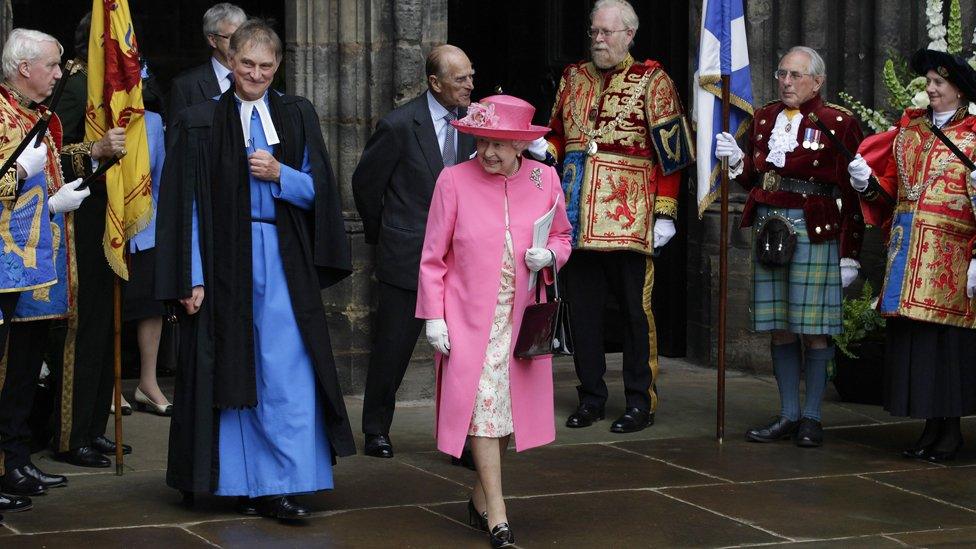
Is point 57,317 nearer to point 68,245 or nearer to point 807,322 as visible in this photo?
point 68,245

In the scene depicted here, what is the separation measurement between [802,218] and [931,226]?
58cm

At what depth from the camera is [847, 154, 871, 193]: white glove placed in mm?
7605

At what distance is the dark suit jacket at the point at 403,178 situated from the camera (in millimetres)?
7699

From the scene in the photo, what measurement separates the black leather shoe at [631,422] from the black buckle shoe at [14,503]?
9.60 ft

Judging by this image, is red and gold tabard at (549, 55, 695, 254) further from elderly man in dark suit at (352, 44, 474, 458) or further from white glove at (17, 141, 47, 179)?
white glove at (17, 141, 47, 179)

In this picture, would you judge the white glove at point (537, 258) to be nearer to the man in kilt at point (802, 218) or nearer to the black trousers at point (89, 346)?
the man in kilt at point (802, 218)

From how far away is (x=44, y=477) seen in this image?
275 inches

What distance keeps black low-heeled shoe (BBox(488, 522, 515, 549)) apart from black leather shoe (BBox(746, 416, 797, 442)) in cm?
233

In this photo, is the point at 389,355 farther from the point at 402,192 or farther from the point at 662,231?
the point at 662,231

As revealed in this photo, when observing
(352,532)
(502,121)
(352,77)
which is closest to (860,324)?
(352,77)

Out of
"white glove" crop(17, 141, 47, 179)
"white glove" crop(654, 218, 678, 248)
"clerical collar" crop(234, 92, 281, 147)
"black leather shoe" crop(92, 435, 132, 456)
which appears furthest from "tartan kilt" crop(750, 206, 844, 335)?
"white glove" crop(17, 141, 47, 179)

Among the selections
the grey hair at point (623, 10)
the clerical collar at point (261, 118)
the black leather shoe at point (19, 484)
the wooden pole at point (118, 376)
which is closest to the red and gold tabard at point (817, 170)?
the grey hair at point (623, 10)

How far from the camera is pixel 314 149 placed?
6652mm

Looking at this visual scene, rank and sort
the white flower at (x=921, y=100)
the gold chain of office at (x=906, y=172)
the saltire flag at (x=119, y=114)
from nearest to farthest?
the saltire flag at (x=119, y=114), the gold chain of office at (x=906, y=172), the white flower at (x=921, y=100)
